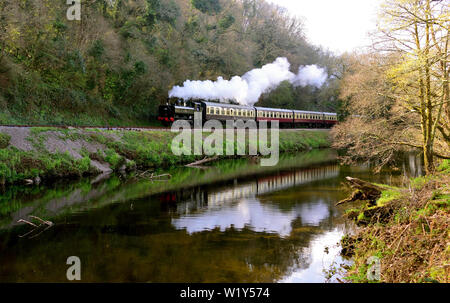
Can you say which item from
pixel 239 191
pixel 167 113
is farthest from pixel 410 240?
pixel 167 113

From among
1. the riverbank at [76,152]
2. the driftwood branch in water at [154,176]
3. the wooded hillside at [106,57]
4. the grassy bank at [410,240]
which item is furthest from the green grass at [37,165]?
the grassy bank at [410,240]

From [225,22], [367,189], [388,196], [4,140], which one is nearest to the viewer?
[388,196]

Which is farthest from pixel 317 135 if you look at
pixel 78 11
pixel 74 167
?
pixel 74 167

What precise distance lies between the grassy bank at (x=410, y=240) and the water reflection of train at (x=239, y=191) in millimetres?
6440

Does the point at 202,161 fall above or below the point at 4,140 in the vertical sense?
below

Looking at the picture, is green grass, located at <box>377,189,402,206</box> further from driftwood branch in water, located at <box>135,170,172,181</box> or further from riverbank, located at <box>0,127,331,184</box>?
riverbank, located at <box>0,127,331,184</box>

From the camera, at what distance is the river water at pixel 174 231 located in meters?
7.75

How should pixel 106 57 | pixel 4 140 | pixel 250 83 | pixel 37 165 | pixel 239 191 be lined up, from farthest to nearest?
pixel 250 83
pixel 106 57
pixel 37 165
pixel 4 140
pixel 239 191

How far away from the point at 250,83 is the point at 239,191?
3005cm

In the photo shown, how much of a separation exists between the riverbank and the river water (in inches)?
63.0

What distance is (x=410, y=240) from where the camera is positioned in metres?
7.04

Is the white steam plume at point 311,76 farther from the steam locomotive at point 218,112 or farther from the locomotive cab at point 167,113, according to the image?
the locomotive cab at point 167,113

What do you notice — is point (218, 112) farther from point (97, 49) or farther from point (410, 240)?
point (410, 240)

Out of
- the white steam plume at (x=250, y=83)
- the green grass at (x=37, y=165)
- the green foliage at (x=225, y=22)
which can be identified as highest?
the green foliage at (x=225, y=22)
